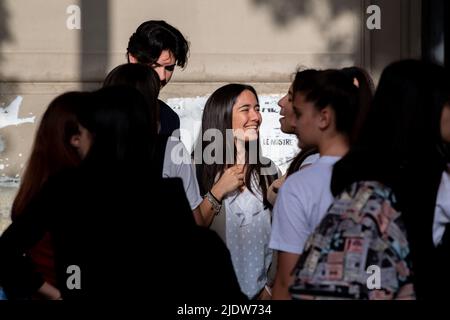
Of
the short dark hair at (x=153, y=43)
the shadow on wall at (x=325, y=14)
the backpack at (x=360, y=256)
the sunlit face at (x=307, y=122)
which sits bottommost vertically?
the backpack at (x=360, y=256)

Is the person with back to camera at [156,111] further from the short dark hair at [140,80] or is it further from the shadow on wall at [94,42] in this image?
the shadow on wall at [94,42]

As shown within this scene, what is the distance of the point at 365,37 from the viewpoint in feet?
23.5

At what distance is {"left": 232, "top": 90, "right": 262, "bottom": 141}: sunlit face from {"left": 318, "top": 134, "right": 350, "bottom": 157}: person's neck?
4.94 feet

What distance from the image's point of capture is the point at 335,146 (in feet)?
11.6

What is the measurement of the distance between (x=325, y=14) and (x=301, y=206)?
12.9 ft

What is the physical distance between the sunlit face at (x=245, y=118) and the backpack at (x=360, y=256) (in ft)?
6.93

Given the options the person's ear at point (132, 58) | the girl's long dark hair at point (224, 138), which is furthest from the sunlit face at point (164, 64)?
the girl's long dark hair at point (224, 138)

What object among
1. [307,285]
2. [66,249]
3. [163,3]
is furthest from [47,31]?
[307,285]

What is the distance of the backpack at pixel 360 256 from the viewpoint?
2.89 metres

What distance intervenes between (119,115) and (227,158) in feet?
5.21

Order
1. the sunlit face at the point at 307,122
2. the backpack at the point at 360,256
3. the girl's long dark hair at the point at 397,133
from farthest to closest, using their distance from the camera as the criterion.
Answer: the sunlit face at the point at 307,122
the girl's long dark hair at the point at 397,133
the backpack at the point at 360,256

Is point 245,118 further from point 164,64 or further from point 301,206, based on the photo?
point 301,206

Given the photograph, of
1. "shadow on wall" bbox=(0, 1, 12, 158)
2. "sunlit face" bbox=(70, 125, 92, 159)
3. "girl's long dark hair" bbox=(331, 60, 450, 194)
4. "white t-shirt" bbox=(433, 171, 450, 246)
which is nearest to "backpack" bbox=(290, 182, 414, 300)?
"girl's long dark hair" bbox=(331, 60, 450, 194)

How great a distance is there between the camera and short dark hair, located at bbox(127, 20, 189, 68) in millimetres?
5242
